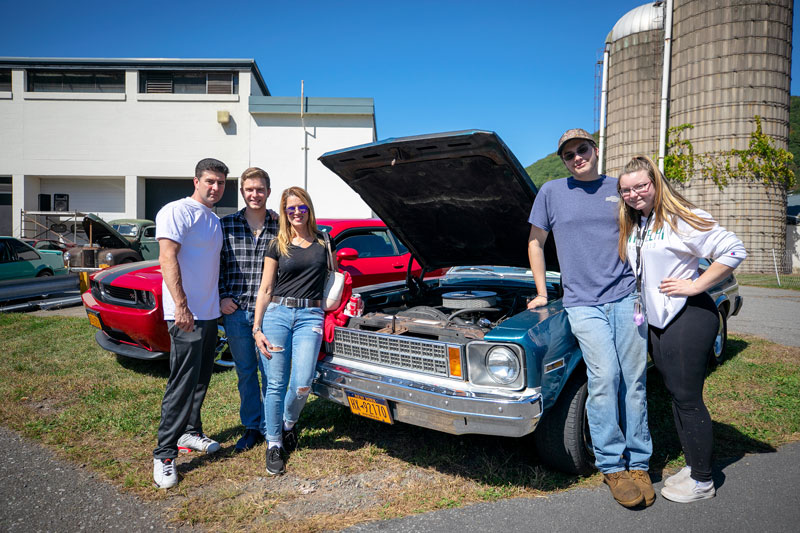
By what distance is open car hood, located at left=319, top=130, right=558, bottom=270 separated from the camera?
3.12 meters

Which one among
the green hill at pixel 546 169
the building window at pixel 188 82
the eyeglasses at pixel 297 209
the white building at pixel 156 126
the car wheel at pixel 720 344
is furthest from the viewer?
the green hill at pixel 546 169

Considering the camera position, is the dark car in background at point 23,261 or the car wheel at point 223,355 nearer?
the car wheel at point 223,355

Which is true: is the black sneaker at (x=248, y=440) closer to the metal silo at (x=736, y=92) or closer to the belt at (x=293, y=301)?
the belt at (x=293, y=301)

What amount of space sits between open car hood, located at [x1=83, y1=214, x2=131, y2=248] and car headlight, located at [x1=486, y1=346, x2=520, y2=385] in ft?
30.1

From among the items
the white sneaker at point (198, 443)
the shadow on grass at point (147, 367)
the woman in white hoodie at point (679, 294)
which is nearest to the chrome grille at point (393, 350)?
the white sneaker at point (198, 443)

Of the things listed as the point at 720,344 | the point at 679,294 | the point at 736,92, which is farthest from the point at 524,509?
the point at 736,92

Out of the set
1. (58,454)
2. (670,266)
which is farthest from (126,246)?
(670,266)

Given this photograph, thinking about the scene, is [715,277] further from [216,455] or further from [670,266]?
[216,455]

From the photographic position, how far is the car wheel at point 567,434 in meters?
2.80

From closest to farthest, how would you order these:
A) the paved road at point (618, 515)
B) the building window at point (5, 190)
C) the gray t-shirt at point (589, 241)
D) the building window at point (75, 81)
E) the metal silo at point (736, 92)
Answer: the paved road at point (618, 515) < the gray t-shirt at point (589, 241) < the metal silo at point (736, 92) < the building window at point (75, 81) < the building window at point (5, 190)

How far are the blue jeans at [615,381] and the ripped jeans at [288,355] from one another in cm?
161

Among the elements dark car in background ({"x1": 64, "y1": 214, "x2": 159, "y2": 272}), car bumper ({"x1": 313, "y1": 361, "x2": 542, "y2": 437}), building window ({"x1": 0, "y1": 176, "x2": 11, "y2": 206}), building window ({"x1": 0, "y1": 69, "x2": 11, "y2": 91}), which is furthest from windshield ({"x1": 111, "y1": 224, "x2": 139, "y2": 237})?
building window ({"x1": 0, "y1": 69, "x2": 11, "y2": 91})

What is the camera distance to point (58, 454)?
333 cm

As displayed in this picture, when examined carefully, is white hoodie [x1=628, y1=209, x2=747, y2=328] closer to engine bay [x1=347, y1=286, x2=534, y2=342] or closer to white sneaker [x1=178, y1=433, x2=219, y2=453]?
engine bay [x1=347, y1=286, x2=534, y2=342]
